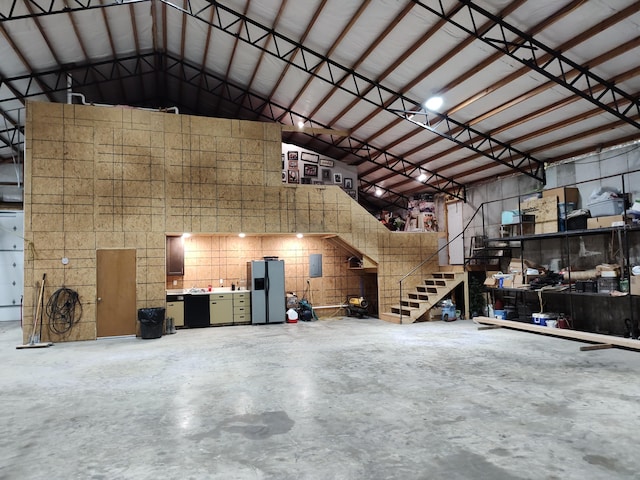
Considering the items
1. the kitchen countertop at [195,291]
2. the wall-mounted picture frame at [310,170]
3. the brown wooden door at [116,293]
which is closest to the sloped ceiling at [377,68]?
the wall-mounted picture frame at [310,170]

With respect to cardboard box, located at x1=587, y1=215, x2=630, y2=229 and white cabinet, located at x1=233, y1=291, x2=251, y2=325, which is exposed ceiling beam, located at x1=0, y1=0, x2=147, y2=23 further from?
cardboard box, located at x1=587, y1=215, x2=630, y2=229

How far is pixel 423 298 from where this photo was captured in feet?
39.8

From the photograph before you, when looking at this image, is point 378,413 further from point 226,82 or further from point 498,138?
point 226,82

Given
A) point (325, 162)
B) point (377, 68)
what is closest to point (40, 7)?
point (377, 68)

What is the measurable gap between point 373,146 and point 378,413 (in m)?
11.0

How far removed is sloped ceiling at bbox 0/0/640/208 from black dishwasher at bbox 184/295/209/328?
5547 millimetres

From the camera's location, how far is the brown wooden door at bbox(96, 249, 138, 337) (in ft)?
32.3

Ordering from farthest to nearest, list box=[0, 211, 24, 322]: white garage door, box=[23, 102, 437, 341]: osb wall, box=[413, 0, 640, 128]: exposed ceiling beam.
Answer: box=[0, 211, 24, 322]: white garage door < box=[23, 102, 437, 341]: osb wall < box=[413, 0, 640, 128]: exposed ceiling beam

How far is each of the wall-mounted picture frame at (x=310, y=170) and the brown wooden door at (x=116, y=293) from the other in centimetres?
670

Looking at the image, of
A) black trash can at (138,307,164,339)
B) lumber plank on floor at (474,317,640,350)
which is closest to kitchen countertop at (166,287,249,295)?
black trash can at (138,307,164,339)

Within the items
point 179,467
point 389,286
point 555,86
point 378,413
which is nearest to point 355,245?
point 389,286

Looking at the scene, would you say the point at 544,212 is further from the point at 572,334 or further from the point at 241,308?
the point at 241,308

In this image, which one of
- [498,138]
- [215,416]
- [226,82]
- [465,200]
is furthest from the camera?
[465,200]

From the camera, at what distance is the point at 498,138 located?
1132 cm
